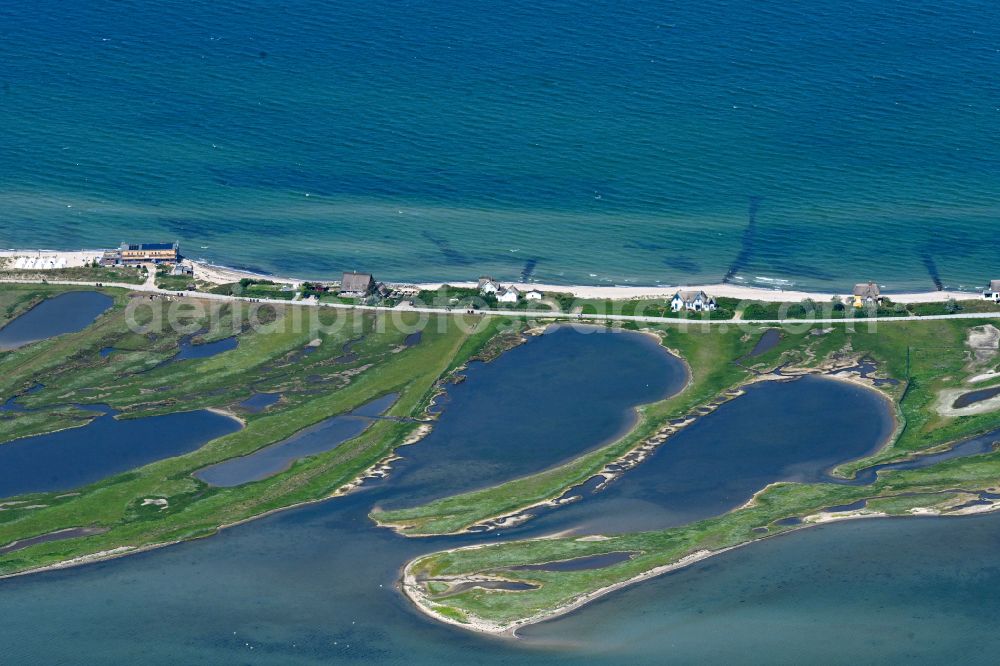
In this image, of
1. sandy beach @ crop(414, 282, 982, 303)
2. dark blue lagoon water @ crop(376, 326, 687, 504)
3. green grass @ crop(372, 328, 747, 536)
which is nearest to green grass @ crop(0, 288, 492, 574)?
dark blue lagoon water @ crop(376, 326, 687, 504)

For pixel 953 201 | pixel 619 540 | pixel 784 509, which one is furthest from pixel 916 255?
pixel 619 540

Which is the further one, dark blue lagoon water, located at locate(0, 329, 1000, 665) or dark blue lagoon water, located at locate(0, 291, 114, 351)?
dark blue lagoon water, located at locate(0, 291, 114, 351)

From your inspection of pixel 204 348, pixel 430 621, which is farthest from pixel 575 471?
pixel 204 348

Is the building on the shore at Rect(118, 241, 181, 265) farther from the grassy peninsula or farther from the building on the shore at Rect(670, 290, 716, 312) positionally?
the grassy peninsula

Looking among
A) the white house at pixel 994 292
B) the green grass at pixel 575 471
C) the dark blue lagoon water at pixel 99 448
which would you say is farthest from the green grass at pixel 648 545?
the white house at pixel 994 292

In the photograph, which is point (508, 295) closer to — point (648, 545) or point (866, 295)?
point (866, 295)

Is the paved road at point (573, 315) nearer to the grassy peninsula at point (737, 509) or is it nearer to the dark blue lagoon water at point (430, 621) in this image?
the grassy peninsula at point (737, 509)
